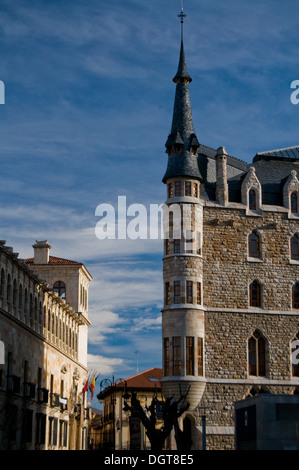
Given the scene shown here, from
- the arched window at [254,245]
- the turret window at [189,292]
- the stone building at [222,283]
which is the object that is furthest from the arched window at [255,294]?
the turret window at [189,292]

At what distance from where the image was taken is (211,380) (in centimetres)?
5134

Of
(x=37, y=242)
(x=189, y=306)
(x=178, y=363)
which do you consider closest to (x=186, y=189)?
(x=189, y=306)

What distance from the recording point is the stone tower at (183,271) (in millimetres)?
50781

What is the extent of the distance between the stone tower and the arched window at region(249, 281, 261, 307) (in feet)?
12.8

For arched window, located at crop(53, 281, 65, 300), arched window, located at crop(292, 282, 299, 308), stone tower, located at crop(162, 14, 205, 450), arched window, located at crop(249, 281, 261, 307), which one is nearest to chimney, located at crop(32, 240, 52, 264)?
arched window, located at crop(53, 281, 65, 300)

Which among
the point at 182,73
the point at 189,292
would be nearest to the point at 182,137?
the point at 182,73

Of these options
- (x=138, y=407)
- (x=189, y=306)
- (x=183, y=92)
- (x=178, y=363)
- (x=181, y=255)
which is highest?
(x=183, y=92)

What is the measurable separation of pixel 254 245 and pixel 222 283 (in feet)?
12.6

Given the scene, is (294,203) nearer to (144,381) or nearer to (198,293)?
(198,293)

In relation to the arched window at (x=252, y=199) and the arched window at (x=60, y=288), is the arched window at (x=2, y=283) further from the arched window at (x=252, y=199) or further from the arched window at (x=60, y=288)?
the arched window at (x=60, y=288)

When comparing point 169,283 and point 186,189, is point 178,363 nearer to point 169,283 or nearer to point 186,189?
point 169,283

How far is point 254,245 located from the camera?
54.9 metres

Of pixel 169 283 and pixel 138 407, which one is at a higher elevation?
pixel 169 283
